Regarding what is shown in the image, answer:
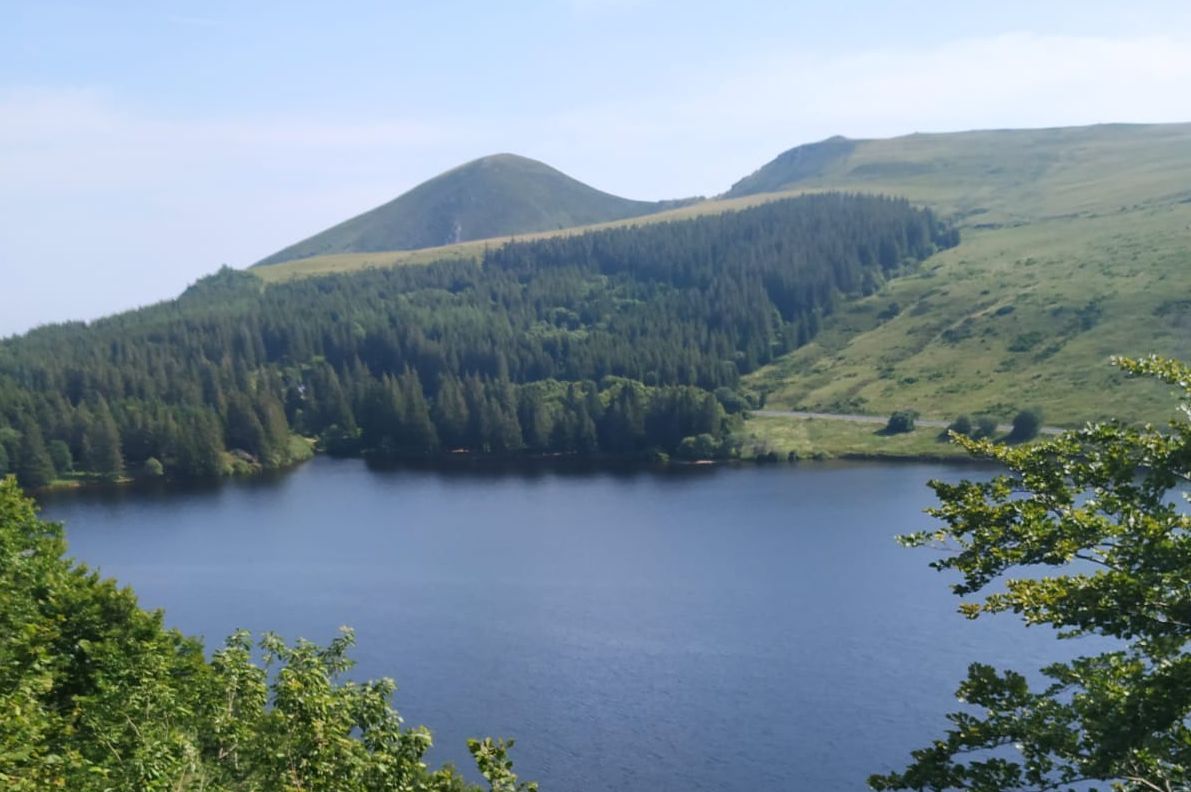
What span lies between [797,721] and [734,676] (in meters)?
8.78

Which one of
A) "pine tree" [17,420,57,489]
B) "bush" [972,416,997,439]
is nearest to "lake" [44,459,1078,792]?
"pine tree" [17,420,57,489]

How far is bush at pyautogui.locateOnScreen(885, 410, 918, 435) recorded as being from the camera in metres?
186

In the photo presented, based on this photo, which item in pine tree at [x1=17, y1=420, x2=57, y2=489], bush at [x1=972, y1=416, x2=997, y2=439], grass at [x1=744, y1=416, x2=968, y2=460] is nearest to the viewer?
pine tree at [x1=17, y1=420, x2=57, y2=489]

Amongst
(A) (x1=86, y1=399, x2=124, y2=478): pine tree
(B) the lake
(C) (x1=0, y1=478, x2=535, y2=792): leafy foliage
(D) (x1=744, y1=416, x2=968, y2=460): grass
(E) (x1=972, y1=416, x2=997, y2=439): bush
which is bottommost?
(D) (x1=744, y1=416, x2=968, y2=460): grass

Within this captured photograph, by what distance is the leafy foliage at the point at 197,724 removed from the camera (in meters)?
22.2

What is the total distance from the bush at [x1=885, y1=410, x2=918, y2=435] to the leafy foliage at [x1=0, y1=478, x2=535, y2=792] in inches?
6252

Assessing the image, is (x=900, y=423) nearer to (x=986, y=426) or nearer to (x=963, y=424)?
(x=963, y=424)

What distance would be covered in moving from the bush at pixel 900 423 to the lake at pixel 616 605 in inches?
914

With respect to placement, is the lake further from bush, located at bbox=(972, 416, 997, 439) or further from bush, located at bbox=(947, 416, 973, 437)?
bush, located at bbox=(947, 416, 973, 437)

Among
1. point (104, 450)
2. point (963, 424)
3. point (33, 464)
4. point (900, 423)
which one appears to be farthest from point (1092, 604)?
point (104, 450)

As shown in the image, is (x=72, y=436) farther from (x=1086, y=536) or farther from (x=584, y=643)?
(x=1086, y=536)

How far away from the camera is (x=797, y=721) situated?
69938mm

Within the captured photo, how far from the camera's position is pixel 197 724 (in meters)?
31.2

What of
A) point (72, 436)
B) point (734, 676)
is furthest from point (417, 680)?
point (72, 436)
